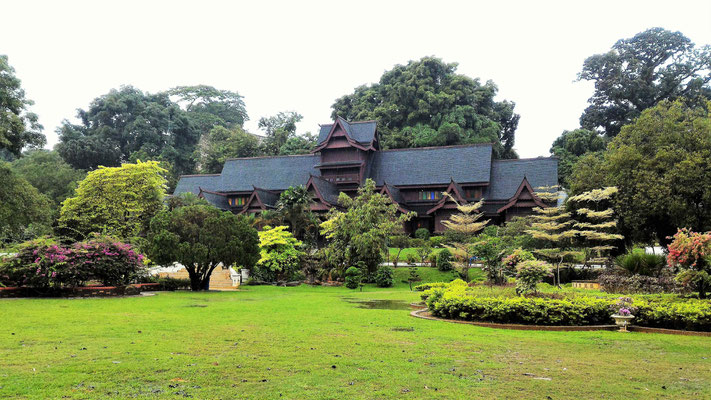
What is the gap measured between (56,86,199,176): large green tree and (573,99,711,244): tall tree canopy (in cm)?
5119

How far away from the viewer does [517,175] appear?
4588 cm

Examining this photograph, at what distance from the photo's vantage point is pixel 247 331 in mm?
10359

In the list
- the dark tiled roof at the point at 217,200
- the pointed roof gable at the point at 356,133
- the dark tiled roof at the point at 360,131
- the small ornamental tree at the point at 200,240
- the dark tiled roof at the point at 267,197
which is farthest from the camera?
the dark tiled roof at the point at 360,131

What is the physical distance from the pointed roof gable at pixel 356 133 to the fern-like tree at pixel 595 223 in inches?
916

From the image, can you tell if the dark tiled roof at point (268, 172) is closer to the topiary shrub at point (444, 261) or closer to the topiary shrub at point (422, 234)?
the topiary shrub at point (422, 234)

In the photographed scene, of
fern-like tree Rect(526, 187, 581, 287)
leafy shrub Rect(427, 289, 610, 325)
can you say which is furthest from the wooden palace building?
leafy shrub Rect(427, 289, 610, 325)

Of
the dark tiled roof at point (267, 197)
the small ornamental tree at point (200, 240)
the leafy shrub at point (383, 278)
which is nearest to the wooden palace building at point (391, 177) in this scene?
the dark tiled roof at point (267, 197)

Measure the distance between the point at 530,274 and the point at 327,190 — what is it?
106 ft

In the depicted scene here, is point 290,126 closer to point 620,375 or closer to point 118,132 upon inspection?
point 118,132

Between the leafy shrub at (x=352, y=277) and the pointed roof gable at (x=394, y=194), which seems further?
the pointed roof gable at (x=394, y=194)

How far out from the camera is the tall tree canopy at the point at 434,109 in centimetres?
5762

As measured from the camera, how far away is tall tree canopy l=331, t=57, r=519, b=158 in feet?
189

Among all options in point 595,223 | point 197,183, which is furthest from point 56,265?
point 197,183

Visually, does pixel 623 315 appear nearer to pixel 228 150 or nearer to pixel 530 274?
pixel 530 274
